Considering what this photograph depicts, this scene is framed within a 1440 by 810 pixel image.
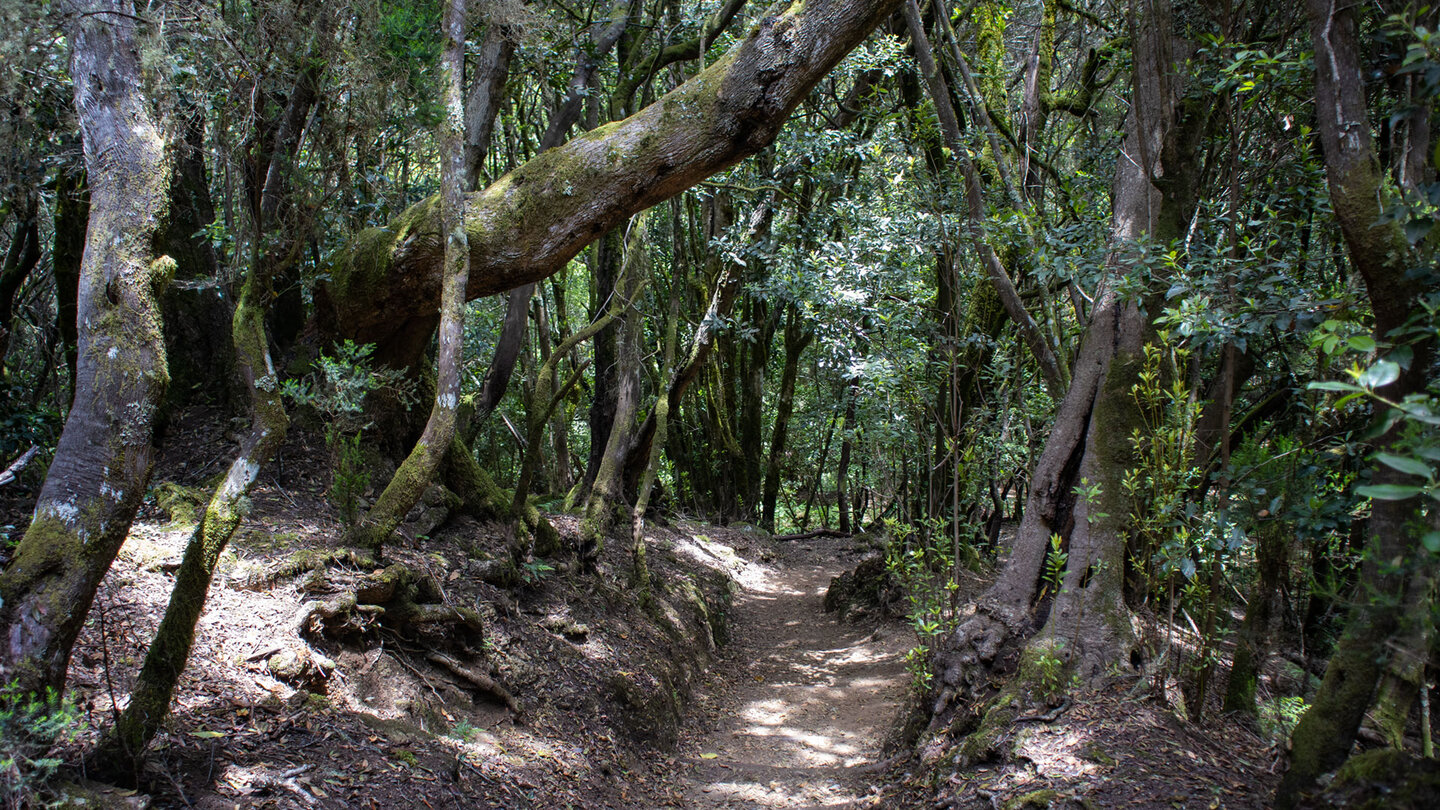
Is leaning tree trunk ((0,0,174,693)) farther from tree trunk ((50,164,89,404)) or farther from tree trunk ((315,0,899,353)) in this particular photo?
tree trunk ((50,164,89,404))

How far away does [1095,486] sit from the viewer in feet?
13.3

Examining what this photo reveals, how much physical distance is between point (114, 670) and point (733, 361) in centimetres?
1196

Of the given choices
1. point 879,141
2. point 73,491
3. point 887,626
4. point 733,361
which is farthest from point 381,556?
point 733,361

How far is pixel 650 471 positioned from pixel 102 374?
6158 mm

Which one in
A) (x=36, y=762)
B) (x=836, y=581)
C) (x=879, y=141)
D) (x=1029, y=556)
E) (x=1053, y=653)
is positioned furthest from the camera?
(x=836, y=581)

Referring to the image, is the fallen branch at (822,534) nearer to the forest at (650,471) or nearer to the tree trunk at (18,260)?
the forest at (650,471)

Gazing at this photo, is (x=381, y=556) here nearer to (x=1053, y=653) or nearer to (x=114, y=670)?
(x=114, y=670)

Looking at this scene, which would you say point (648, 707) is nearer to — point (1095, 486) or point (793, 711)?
point (793, 711)

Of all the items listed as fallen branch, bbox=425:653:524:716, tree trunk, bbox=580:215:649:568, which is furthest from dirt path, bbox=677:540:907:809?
tree trunk, bbox=580:215:649:568

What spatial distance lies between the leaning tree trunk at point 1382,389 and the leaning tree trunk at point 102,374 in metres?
4.19

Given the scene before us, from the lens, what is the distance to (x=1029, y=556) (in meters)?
5.09

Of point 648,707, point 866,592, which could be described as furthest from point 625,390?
point 866,592

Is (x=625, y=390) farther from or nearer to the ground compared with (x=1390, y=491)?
farther from the ground

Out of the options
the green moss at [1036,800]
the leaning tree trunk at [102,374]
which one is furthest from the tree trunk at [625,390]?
the leaning tree trunk at [102,374]
